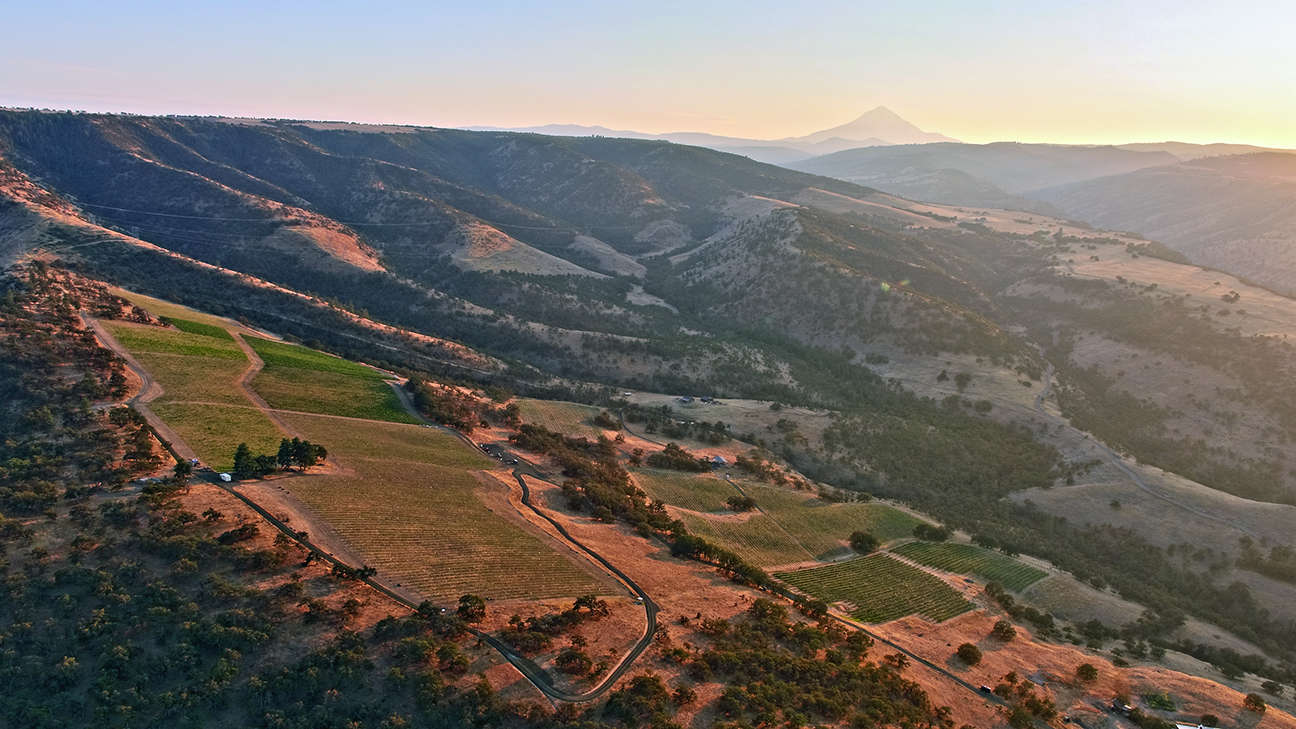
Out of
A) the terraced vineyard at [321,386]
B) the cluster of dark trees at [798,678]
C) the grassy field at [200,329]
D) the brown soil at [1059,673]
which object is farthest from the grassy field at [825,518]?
the grassy field at [200,329]

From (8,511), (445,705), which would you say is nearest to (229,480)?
(8,511)

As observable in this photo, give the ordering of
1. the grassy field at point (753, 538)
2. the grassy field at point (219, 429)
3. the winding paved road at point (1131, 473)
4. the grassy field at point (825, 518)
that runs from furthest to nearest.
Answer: the winding paved road at point (1131, 473) < the grassy field at point (825, 518) < the grassy field at point (753, 538) < the grassy field at point (219, 429)

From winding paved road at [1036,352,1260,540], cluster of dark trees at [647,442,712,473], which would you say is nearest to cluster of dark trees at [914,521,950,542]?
cluster of dark trees at [647,442,712,473]

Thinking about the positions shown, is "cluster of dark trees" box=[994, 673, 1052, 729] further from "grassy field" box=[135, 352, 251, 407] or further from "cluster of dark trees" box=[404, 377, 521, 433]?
"grassy field" box=[135, 352, 251, 407]

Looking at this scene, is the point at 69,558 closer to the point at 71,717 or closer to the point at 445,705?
the point at 71,717

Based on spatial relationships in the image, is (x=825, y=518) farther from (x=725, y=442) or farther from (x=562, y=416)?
(x=562, y=416)

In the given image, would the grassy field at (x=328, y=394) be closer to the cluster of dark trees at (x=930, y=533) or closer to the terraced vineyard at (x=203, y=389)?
the terraced vineyard at (x=203, y=389)
